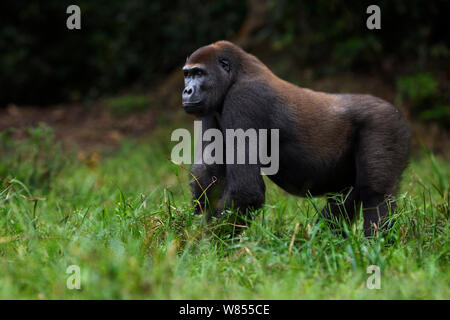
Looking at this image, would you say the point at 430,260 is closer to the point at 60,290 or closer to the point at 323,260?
the point at 323,260

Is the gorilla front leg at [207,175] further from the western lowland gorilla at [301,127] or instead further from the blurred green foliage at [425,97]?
the blurred green foliage at [425,97]

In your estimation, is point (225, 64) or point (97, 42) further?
point (97, 42)

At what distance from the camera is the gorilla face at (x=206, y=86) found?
3896 mm

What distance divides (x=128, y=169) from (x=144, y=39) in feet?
20.0

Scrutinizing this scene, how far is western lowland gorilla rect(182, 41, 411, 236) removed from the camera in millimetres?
3883

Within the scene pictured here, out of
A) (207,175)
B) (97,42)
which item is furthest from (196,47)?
(207,175)

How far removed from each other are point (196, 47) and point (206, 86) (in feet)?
24.7

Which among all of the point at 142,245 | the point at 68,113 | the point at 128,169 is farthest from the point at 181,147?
the point at 142,245

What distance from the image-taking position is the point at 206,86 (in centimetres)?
A: 393
